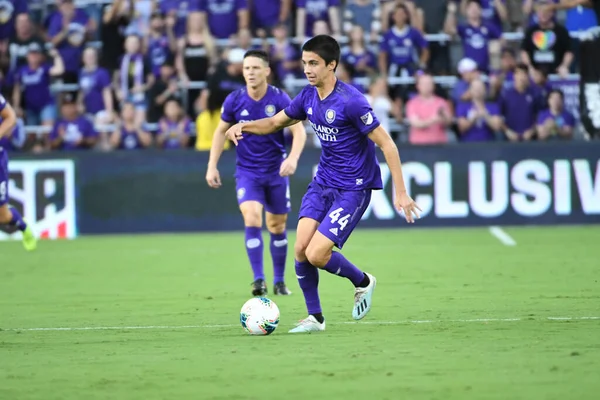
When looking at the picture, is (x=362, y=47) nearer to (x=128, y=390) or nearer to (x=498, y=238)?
(x=498, y=238)

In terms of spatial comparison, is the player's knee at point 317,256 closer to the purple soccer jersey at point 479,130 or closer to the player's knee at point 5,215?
the player's knee at point 5,215

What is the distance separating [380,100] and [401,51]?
4.91 feet

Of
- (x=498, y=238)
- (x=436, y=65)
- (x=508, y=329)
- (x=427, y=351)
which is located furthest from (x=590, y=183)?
(x=427, y=351)

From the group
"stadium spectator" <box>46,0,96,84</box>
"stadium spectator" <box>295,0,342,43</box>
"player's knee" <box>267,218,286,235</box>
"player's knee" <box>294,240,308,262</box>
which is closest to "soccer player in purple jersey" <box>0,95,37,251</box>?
"player's knee" <box>267,218,286,235</box>

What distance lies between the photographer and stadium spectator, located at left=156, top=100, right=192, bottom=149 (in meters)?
19.6

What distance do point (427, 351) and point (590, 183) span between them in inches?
442

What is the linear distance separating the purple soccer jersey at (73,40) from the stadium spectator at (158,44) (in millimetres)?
1279

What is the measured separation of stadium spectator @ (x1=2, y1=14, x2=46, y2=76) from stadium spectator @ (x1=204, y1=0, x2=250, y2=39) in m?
3.23

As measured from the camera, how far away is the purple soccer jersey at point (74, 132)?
65.3 feet

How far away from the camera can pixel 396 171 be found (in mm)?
8242

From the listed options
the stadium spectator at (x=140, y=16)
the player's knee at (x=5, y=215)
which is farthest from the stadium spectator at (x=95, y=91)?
the player's knee at (x=5, y=215)

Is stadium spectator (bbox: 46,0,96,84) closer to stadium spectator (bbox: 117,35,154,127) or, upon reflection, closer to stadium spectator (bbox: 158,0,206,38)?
stadium spectator (bbox: 117,35,154,127)

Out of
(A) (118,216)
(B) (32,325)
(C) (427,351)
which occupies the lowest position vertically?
(A) (118,216)

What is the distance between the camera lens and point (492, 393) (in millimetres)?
6043
